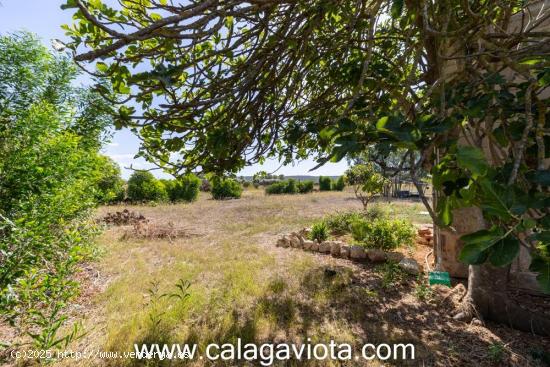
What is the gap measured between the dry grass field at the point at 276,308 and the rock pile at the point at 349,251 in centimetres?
24

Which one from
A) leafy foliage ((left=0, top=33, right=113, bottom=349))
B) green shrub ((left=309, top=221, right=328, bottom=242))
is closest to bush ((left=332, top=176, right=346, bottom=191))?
green shrub ((left=309, top=221, right=328, bottom=242))

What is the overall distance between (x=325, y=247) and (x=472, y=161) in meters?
4.93

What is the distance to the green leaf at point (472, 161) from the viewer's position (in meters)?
0.78

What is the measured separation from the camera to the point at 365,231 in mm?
5488

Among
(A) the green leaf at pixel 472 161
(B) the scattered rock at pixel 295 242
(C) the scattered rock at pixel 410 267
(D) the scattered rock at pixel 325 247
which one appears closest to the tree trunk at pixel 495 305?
(C) the scattered rock at pixel 410 267

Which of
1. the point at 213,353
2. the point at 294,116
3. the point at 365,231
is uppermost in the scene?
the point at 294,116

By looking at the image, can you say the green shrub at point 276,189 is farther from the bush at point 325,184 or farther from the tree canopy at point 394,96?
the tree canopy at point 394,96

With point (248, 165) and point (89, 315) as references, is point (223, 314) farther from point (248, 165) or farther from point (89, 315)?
point (248, 165)

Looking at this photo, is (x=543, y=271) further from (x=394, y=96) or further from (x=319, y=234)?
(x=319, y=234)

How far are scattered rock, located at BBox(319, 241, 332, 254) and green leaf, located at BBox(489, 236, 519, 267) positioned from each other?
4871mm

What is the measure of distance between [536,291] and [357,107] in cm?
381

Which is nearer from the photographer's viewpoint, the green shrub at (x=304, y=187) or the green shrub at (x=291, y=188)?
the green shrub at (x=291, y=188)

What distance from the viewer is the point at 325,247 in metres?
5.46

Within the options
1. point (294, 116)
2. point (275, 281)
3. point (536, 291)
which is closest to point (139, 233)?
point (275, 281)
